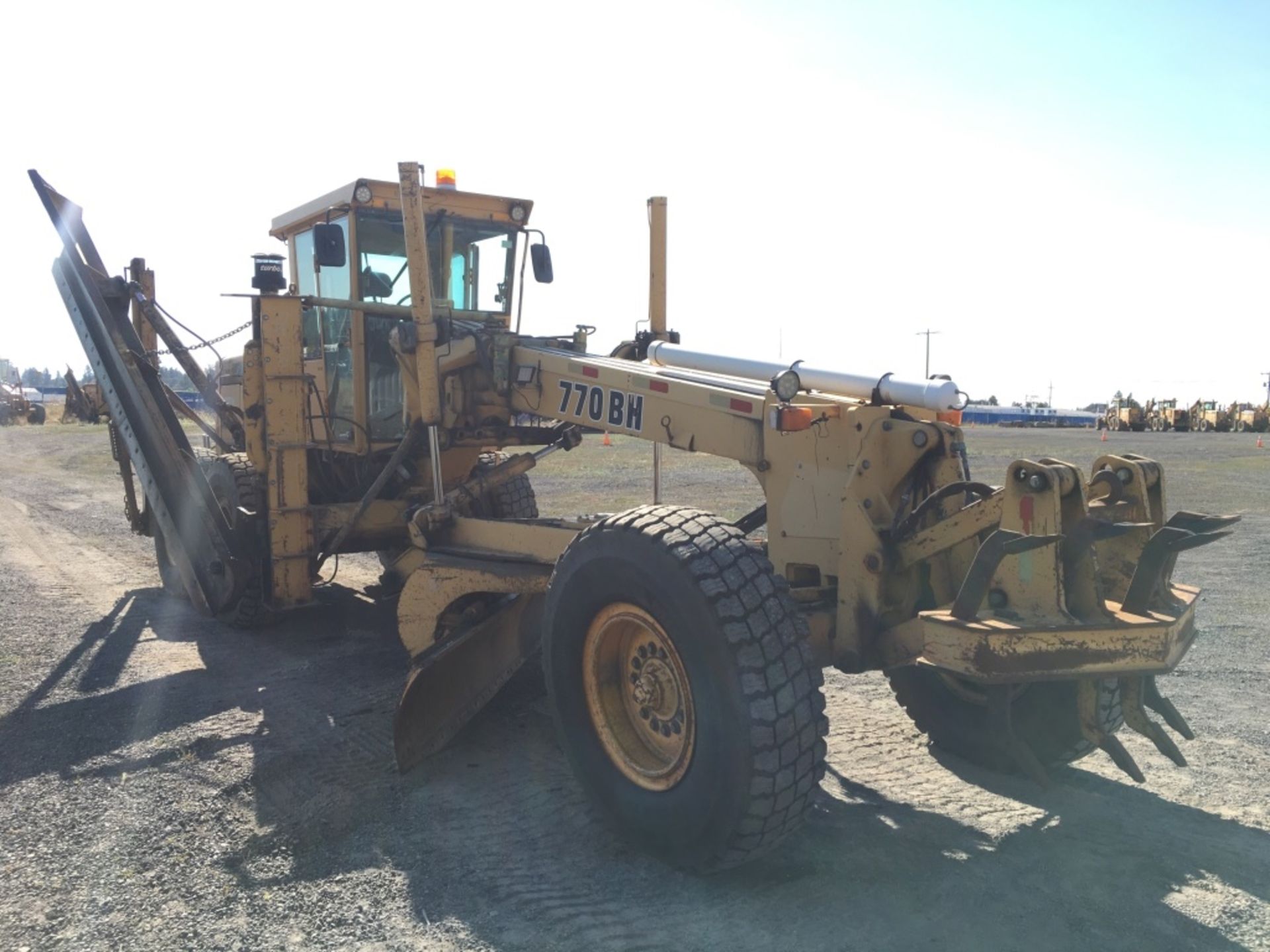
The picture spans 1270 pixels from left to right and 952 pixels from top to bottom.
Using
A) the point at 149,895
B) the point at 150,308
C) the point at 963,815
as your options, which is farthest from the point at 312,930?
the point at 150,308

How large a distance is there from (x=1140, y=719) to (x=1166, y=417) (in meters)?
54.9

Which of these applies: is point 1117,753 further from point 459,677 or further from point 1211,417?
point 1211,417

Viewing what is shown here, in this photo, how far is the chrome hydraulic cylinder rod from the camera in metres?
4.20

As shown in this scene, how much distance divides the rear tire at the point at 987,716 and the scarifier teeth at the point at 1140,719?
0.37ft

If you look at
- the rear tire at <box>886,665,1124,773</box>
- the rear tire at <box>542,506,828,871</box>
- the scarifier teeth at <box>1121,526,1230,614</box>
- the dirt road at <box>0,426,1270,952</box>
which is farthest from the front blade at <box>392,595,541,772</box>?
the scarifier teeth at <box>1121,526,1230,614</box>

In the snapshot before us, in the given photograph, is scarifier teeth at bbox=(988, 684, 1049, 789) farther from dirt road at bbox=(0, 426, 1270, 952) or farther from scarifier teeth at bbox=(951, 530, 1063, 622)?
scarifier teeth at bbox=(951, 530, 1063, 622)

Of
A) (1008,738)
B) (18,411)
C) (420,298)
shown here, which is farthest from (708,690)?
(18,411)

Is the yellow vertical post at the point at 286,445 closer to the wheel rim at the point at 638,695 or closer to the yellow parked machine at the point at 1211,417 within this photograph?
the wheel rim at the point at 638,695

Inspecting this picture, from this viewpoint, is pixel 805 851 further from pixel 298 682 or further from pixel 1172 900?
pixel 298 682

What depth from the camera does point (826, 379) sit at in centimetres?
460

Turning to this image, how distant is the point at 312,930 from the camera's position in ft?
11.6

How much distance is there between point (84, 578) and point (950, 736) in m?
8.33

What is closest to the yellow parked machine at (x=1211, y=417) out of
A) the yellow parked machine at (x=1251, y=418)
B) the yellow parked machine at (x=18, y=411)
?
the yellow parked machine at (x=1251, y=418)

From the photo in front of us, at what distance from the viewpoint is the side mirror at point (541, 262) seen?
7.45m
